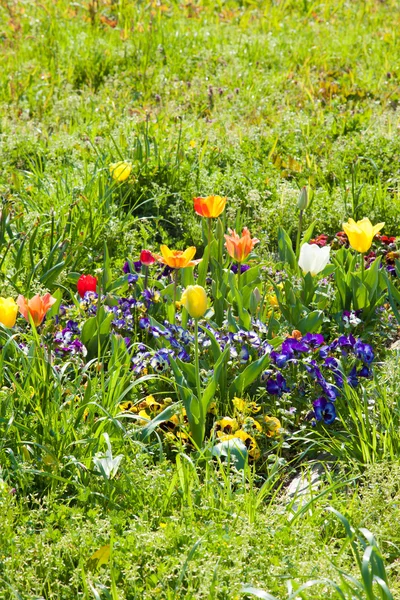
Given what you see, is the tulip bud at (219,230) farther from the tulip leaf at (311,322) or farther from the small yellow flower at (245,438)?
the small yellow flower at (245,438)

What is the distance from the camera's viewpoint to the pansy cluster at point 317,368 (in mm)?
2670

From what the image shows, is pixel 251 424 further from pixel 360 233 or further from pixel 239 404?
pixel 360 233

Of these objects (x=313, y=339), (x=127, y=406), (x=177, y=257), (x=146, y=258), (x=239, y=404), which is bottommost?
(x=127, y=406)

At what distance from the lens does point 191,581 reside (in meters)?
1.89

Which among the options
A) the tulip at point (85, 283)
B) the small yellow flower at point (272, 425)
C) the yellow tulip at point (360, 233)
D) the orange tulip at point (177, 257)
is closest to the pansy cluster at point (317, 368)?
the small yellow flower at point (272, 425)

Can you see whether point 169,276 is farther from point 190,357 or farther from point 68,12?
point 68,12

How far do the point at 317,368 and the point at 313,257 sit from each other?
47cm

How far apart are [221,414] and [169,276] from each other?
0.83 meters

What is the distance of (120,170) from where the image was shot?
363cm

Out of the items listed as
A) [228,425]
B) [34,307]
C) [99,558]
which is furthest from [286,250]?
[99,558]

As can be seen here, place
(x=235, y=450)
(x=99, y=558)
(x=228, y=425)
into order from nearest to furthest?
(x=99, y=558) → (x=235, y=450) → (x=228, y=425)

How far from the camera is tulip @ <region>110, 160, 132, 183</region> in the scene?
3533mm

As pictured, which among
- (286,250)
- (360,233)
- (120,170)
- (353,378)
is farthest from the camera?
(120,170)

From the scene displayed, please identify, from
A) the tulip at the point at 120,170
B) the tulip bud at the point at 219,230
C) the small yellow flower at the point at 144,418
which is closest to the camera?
the small yellow flower at the point at 144,418
